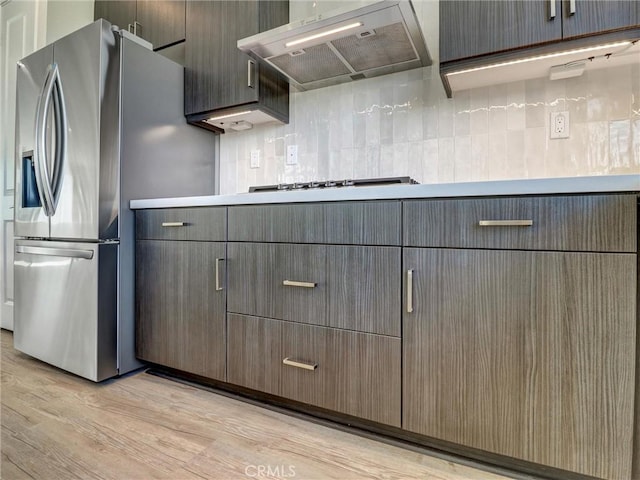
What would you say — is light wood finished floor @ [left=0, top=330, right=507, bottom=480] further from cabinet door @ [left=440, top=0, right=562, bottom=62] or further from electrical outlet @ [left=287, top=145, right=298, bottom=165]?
cabinet door @ [left=440, top=0, right=562, bottom=62]

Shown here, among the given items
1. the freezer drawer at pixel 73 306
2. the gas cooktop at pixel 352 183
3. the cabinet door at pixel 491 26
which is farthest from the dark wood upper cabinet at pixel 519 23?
the freezer drawer at pixel 73 306

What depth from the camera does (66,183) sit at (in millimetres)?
1703

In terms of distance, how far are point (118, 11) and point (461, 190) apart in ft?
8.34

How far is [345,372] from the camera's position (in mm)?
1188

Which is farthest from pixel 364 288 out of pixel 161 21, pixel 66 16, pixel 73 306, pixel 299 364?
pixel 66 16

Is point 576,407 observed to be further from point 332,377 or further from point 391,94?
point 391,94

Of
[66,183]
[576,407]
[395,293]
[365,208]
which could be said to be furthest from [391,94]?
[66,183]

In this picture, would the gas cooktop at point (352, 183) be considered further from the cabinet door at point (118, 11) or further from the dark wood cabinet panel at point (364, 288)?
the cabinet door at point (118, 11)

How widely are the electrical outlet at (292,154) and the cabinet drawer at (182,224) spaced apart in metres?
0.69

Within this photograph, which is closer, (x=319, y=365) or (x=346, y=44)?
(x=319, y=365)

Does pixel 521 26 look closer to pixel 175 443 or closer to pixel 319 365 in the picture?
pixel 319 365

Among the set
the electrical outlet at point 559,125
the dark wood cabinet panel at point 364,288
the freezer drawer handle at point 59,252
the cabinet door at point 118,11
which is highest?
the cabinet door at point 118,11

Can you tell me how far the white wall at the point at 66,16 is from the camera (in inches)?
106

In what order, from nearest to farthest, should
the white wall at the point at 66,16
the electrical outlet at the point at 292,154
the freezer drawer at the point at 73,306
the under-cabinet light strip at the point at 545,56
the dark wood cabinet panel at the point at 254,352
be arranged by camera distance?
the under-cabinet light strip at the point at 545,56 < the dark wood cabinet panel at the point at 254,352 < the freezer drawer at the point at 73,306 < the electrical outlet at the point at 292,154 < the white wall at the point at 66,16
